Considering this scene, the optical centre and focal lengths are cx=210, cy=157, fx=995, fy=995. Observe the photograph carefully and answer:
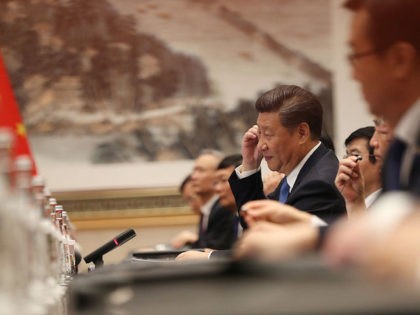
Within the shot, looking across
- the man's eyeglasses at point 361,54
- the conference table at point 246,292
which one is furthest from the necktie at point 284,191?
the conference table at point 246,292

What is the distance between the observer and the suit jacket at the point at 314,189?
515 centimetres

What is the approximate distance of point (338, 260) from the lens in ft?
5.90

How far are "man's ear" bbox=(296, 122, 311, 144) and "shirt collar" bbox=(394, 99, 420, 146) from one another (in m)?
3.23

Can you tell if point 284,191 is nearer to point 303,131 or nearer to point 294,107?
point 303,131

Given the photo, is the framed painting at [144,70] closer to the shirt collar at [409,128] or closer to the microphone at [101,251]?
the microphone at [101,251]

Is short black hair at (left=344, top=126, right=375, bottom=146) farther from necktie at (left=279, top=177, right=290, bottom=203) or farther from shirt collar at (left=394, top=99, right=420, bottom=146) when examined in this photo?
shirt collar at (left=394, top=99, right=420, bottom=146)

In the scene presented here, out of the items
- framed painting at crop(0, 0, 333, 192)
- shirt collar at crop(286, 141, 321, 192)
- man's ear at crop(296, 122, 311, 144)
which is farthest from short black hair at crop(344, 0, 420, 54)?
framed painting at crop(0, 0, 333, 192)

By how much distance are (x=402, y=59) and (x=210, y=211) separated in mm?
8486

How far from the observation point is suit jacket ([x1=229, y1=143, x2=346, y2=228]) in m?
5.15

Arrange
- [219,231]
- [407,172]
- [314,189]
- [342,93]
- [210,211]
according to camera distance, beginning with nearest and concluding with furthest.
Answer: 1. [407,172]
2. [314,189]
3. [219,231]
4. [210,211]
5. [342,93]

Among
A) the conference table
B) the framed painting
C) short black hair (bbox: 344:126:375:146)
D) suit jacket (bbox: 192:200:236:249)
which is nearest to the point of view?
the conference table

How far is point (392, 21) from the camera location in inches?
102

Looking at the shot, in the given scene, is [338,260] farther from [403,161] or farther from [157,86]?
[157,86]

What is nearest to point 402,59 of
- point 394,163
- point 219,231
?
point 394,163
